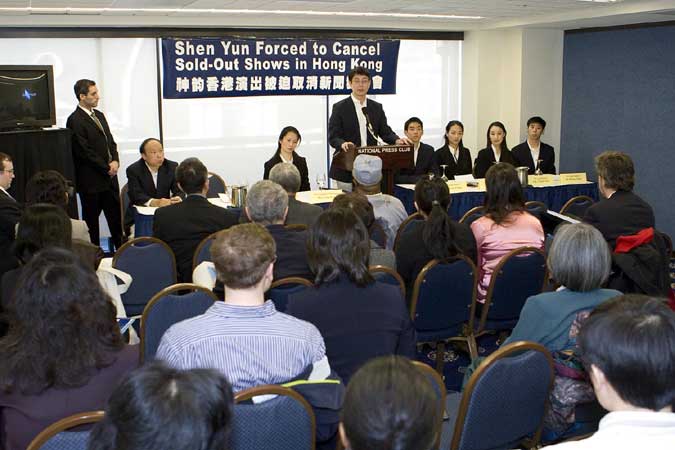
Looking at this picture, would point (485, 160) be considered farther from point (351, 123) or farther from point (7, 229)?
point (7, 229)

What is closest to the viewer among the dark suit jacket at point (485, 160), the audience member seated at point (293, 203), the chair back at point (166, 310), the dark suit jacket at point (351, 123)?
the chair back at point (166, 310)

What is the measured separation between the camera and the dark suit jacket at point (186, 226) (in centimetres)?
455

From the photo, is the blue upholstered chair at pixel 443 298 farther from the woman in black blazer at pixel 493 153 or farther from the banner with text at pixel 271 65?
the banner with text at pixel 271 65

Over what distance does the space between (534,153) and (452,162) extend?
38.4 inches

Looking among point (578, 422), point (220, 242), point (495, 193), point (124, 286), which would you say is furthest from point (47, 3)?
point (578, 422)

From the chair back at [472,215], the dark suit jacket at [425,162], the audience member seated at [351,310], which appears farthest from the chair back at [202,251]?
the dark suit jacket at [425,162]

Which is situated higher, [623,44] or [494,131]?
[623,44]

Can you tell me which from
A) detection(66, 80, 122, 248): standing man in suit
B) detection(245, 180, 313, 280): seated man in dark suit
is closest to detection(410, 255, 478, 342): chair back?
detection(245, 180, 313, 280): seated man in dark suit

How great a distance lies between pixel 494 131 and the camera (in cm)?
817

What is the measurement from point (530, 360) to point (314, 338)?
705 millimetres

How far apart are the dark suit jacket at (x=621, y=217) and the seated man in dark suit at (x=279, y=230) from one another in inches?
71.9

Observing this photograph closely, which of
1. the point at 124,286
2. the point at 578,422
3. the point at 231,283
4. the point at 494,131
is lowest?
the point at 578,422

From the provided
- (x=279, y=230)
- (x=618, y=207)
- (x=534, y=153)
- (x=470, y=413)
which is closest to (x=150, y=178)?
(x=279, y=230)

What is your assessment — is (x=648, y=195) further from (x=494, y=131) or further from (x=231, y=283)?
(x=231, y=283)
